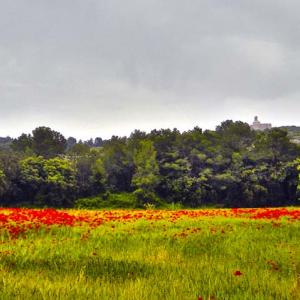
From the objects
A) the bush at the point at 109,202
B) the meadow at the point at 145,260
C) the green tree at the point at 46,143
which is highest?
the green tree at the point at 46,143

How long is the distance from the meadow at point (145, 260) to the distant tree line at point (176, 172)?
60.6m

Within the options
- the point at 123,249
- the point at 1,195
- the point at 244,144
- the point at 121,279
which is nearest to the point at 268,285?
the point at 121,279

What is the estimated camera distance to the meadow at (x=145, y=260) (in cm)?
700

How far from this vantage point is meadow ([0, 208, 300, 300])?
23.0 ft

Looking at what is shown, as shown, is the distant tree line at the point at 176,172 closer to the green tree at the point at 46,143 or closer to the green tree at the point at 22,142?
the green tree at the point at 46,143

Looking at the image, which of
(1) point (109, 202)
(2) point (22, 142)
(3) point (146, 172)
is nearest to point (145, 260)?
(1) point (109, 202)

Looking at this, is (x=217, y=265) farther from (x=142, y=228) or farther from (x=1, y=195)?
(x=1, y=195)

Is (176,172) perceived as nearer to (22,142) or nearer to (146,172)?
(146,172)

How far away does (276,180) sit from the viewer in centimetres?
8138

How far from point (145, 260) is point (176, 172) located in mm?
72483

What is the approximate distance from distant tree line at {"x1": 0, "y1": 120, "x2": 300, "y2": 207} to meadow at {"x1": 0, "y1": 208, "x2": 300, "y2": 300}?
60.6m

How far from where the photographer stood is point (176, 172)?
8219 centimetres

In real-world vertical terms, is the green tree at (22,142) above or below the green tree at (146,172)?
above

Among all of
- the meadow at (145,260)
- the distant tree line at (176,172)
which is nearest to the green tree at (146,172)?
the distant tree line at (176,172)
